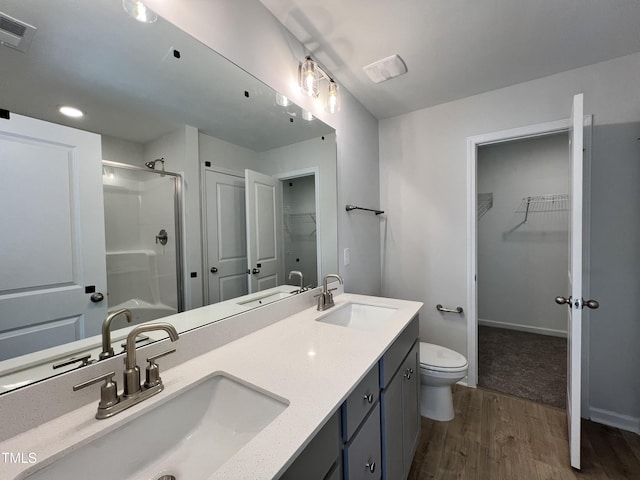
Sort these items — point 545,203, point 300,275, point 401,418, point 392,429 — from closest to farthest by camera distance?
point 392,429, point 401,418, point 300,275, point 545,203

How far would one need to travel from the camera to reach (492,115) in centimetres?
208

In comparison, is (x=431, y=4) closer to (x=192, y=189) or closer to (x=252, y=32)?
(x=252, y=32)

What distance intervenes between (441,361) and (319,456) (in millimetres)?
1406

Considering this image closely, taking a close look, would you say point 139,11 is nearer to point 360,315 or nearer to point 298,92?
point 298,92

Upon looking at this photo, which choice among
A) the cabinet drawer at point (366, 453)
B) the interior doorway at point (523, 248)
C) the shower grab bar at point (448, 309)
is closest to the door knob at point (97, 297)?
the cabinet drawer at point (366, 453)

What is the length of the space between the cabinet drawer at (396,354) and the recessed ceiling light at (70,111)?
127cm

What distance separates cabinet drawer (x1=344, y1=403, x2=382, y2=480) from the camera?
0.81 metres

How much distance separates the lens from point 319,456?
0.65 metres

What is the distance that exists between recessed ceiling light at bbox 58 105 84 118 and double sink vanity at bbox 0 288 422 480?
689 mm

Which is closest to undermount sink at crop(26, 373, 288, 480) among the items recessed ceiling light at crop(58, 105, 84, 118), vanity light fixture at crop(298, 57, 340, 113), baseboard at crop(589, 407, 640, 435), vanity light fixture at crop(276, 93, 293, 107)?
recessed ceiling light at crop(58, 105, 84, 118)

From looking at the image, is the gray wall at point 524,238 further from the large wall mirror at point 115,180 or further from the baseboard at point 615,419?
the large wall mirror at point 115,180

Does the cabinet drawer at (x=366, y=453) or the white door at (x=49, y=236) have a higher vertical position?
the white door at (x=49, y=236)

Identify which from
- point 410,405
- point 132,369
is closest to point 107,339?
point 132,369

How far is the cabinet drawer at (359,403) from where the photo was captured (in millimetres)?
780
